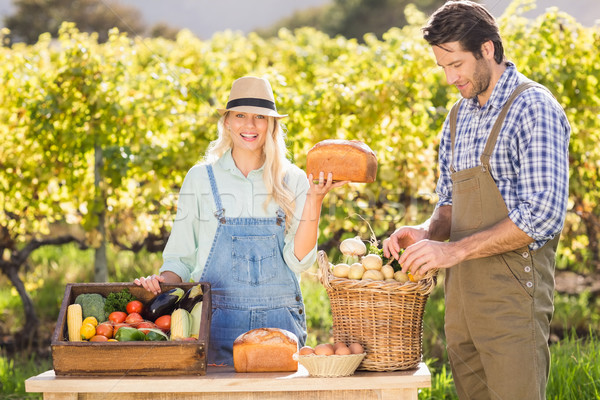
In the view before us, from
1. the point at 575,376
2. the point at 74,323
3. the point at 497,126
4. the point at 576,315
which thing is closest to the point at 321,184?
the point at 497,126

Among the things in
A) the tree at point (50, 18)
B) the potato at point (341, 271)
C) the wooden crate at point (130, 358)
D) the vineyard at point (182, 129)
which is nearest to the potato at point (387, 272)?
the potato at point (341, 271)

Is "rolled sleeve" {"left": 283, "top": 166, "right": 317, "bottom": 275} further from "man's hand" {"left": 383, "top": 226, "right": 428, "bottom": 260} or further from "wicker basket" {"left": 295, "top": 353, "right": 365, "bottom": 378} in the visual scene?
"wicker basket" {"left": 295, "top": 353, "right": 365, "bottom": 378}

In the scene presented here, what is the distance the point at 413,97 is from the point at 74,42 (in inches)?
107

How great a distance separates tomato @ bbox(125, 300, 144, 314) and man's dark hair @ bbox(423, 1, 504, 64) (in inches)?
56.4

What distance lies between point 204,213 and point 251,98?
0.52m

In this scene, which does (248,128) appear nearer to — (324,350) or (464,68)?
(464,68)

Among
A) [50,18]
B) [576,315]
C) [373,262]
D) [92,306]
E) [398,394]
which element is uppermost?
[50,18]

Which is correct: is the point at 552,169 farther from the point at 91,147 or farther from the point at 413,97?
the point at 91,147

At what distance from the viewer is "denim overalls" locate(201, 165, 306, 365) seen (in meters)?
2.79

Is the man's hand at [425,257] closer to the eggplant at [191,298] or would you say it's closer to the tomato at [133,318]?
the eggplant at [191,298]

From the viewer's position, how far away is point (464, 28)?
2.43m

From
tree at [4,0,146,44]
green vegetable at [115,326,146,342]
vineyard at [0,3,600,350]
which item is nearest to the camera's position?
green vegetable at [115,326,146,342]

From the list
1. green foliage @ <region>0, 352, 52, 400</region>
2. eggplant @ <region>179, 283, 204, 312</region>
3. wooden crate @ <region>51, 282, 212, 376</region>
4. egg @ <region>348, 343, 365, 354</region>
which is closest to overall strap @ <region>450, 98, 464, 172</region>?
egg @ <region>348, 343, 365, 354</region>

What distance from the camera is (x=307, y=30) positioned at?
45.5 feet
